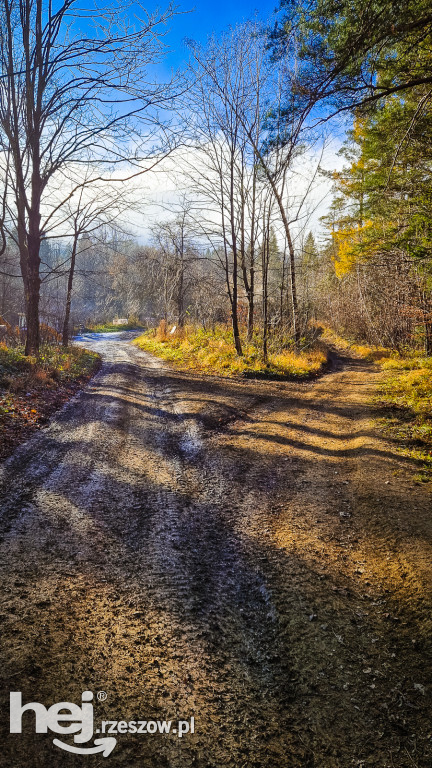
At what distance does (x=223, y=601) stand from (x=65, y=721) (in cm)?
114

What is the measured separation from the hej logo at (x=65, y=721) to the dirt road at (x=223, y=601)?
3 centimetres

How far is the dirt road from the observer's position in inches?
68.2

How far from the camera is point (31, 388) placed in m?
7.93

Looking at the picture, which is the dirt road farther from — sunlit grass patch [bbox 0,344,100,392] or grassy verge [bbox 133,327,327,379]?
grassy verge [bbox 133,327,327,379]

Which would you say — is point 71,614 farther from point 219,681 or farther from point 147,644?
point 219,681

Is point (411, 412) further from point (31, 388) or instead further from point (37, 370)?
point (37, 370)

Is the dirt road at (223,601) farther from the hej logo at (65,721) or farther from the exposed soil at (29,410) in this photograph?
the exposed soil at (29,410)

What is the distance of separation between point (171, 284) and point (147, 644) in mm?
23194

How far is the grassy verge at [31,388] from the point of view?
18.5 ft

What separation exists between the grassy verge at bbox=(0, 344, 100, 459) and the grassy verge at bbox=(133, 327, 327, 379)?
3.87 meters

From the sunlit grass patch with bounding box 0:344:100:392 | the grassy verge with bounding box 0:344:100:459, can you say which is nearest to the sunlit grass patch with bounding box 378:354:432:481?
the grassy verge with bounding box 0:344:100:459

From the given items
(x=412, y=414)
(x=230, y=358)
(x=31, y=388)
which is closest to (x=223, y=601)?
(x=412, y=414)

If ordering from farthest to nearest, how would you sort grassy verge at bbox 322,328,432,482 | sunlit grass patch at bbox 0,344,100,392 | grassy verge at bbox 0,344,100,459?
sunlit grass patch at bbox 0,344,100,392
grassy verge at bbox 0,344,100,459
grassy verge at bbox 322,328,432,482

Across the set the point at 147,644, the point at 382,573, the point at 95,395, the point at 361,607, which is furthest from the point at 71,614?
the point at 95,395
